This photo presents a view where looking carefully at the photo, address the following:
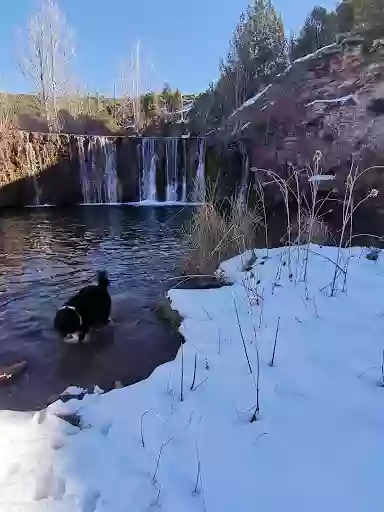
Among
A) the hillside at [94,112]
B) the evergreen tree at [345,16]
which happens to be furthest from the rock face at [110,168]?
the evergreen tree at [345,16]

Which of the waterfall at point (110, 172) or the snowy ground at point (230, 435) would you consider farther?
the waterfall at point (110, 172)

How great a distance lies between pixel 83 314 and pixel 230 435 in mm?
2358

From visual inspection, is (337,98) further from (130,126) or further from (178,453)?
(130,126)

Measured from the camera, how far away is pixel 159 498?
153 cm

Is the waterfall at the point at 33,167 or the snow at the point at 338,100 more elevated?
the snow at the point at 338,100

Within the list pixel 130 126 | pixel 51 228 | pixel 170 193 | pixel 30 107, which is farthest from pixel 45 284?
pixel 30 107

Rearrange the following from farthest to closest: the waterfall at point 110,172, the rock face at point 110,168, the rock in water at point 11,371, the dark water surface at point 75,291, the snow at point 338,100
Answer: the waterfall at point 110,172
the rock face at point 110,168
the snow at point 338,100
the dark water surface at point 75,291
the rock in water at point 11,371

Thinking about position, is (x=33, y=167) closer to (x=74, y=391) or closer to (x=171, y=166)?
(x=171, y=166)

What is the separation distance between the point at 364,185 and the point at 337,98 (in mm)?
3769

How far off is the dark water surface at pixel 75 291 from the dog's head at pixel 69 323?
0.39 ft

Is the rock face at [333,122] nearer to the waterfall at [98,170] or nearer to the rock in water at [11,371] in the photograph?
the rock in water at [11,371]

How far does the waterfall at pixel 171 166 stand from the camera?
1658 centimetres

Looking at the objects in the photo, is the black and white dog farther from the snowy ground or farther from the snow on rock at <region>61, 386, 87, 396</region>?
the snowy ground

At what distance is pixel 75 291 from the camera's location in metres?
5.19
